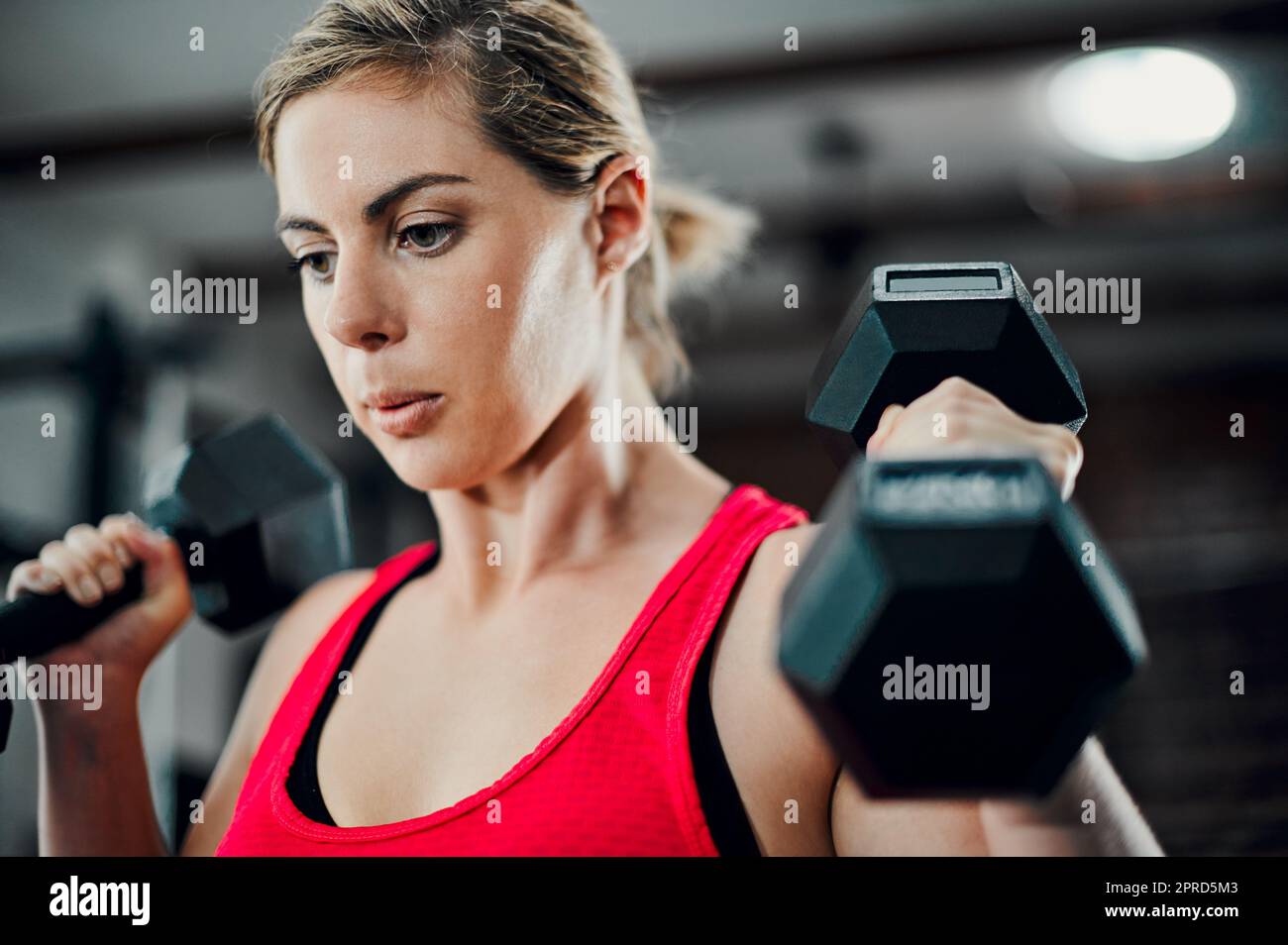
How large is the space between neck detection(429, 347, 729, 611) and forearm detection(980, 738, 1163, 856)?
0.32m

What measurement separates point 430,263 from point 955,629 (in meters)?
0.47

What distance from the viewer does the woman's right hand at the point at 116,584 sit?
950 mm

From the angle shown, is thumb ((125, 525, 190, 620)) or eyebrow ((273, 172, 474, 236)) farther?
thumb ((125, 525, 190, 620))

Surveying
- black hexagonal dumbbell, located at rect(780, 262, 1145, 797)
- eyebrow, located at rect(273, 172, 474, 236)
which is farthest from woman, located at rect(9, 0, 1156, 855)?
black hexagonal dumbbell, located at rect(780, 262, 1145, 797)

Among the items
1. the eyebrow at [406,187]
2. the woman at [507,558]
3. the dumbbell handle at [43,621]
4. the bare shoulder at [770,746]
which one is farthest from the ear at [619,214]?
the dumbbell handle at [43,621]

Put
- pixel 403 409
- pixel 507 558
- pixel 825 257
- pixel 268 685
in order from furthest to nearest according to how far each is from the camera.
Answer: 1. pixel 825 257
2. pixel 268 685
3. pixel 507 558
4. pixel 403 409

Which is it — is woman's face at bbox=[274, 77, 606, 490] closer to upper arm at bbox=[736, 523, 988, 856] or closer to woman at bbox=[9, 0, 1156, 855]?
woman at bbox=[9, 0, 1156, 855]

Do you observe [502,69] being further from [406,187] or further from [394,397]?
[394,397]

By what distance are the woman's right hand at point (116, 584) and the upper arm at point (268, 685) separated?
93 mm

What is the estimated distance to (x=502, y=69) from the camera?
846mm

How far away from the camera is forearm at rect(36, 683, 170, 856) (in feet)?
3.22

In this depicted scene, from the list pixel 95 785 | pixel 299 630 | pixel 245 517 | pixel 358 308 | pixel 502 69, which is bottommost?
pixel 95 785

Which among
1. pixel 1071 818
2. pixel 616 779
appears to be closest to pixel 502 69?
pixel 616 779

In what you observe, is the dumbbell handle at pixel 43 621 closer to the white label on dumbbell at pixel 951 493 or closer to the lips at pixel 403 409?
the lips at pixel 403 409
